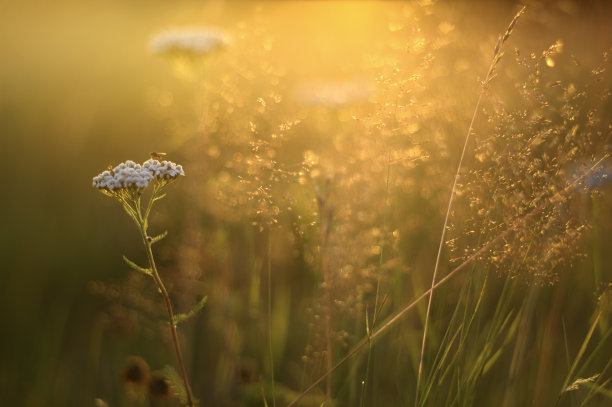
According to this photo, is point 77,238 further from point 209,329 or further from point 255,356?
point 255,356

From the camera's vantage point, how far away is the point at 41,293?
2.40 metres

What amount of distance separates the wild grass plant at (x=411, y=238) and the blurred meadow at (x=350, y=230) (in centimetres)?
1

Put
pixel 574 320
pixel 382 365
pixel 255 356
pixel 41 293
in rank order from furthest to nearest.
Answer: pixel 41 293 → pixel 255 356 → pixel 574 320 → pixel 382 365

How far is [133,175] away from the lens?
1.13m

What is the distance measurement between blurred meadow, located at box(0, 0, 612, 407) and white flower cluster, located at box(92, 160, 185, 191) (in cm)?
21

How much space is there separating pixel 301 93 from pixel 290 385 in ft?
6.61

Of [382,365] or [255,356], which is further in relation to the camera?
[255,356]

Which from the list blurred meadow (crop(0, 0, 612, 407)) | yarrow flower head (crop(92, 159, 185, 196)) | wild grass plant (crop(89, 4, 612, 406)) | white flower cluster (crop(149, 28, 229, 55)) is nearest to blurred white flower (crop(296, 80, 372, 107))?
blurred meadow (crop(0, 0, 612, 407))

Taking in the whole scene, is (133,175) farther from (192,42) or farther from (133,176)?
(192,42)

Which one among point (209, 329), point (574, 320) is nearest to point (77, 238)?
point (209, 329)

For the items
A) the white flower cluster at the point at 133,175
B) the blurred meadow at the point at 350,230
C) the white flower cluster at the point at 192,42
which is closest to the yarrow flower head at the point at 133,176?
the white flower cluster at the point at 133,175

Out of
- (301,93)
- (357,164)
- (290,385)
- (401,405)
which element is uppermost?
(301,93)

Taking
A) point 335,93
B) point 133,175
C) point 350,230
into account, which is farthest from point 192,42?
point 133,175

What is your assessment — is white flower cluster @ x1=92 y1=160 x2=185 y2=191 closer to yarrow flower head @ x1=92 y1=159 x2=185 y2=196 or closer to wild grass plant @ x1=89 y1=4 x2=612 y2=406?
yarrow flower head @ x1=92 y1=159 x2=185 y2=196
